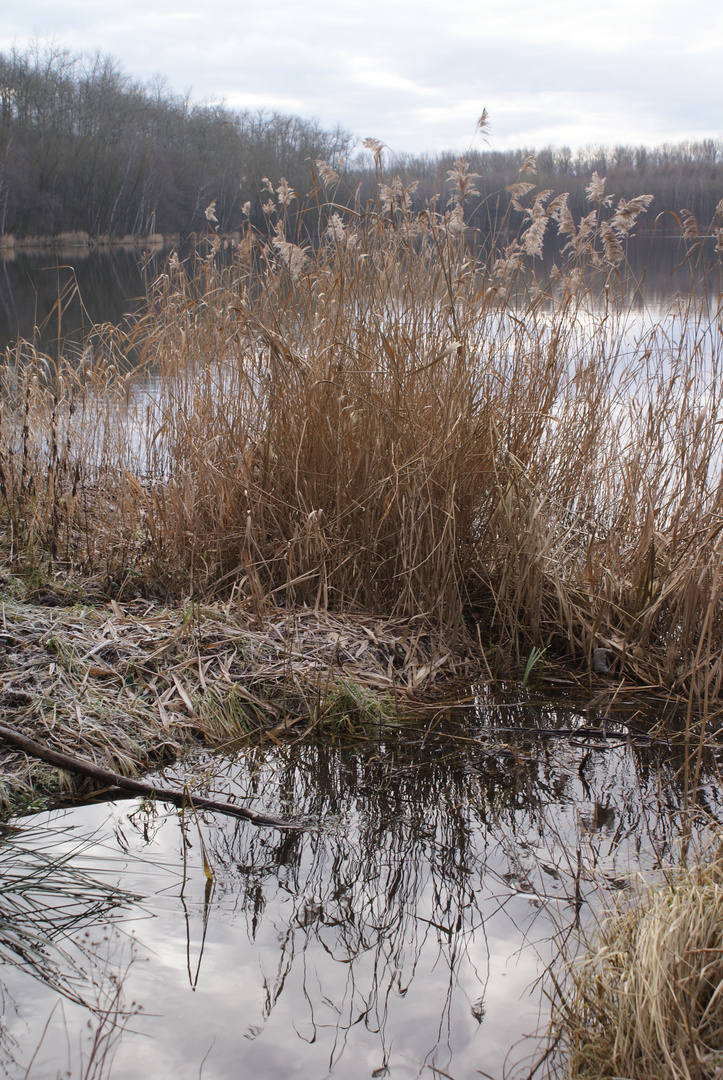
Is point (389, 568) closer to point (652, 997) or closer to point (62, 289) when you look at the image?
point (652, 997)

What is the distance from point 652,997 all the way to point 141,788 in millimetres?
1242

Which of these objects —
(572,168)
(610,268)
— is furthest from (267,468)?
(572,168)

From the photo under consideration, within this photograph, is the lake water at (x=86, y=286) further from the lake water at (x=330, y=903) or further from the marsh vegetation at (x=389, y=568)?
the lake water at (x=330, y=903)

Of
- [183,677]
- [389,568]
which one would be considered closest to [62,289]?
[389,568]

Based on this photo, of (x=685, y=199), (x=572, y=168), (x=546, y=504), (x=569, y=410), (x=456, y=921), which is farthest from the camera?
(x=685, y=199)

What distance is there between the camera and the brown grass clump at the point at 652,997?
115 centimetres

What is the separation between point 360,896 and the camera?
1593 mm

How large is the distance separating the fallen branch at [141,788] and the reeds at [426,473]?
3.01 ft

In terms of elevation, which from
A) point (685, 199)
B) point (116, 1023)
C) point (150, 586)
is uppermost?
point (685, 199)

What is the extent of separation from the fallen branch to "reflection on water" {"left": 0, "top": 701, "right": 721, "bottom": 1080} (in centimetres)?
3

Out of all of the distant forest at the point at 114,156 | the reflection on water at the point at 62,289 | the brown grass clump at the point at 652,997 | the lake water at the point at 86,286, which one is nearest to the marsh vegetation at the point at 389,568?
the brown grass clump at the point at 652,997

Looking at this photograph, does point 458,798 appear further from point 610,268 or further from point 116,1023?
point 610,268

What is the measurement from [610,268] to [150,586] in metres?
2.36

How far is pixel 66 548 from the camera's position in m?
3.24
